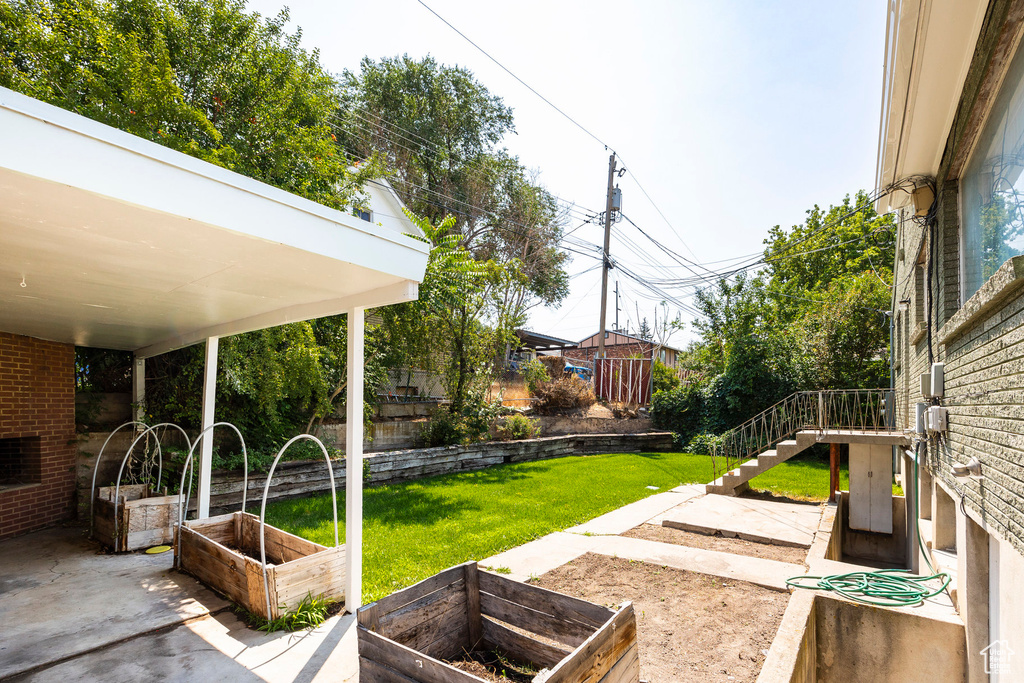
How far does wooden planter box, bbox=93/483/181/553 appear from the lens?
209 inches

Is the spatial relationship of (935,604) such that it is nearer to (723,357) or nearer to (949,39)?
(949,39)

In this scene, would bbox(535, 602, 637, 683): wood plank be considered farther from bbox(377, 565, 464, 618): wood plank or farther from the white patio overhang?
the white patio overhang

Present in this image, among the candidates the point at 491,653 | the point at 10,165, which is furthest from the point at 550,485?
the point at 10,165

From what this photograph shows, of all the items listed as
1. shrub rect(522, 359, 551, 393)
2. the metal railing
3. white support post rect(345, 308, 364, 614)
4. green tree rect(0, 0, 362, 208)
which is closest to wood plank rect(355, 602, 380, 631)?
white support post rect(345, 308, 364, 614)

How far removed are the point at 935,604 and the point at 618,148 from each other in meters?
16.8

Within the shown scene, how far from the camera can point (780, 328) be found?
17438 millimetres

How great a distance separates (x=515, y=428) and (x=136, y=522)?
8864 millimetres

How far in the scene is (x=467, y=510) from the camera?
7.61 m

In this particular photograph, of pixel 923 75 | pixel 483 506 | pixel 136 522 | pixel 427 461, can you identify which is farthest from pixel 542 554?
pixel 427 461

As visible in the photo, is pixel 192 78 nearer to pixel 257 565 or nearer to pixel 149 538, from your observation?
pixel 149 538

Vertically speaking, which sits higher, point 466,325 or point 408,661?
point 466,325

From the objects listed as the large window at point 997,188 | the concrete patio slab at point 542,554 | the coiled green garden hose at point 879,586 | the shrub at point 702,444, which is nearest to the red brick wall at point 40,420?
the concrete patio slab at point 542,554

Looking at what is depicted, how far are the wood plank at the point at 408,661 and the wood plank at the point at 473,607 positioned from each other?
0.79 meters

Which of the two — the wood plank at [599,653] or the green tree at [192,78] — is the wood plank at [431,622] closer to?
the wood plank at [599,653]
